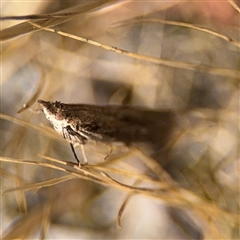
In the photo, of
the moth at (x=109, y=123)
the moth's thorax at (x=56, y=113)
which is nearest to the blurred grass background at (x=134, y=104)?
the moth at (x=109, y=123)

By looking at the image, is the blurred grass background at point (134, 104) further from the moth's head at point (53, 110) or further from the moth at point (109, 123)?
the moth's head at point (53, 110)

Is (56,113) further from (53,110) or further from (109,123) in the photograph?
(109,123)

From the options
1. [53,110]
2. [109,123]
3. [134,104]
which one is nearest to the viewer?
[53,110]

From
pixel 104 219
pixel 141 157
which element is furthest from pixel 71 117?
pixel 104 219

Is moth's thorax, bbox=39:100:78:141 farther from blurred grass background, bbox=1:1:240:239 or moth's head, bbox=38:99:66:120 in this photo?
blurred grass background, bbox=1:1:240:239

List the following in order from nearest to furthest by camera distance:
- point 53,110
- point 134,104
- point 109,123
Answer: point 53,110
point 109,123
point 134,104

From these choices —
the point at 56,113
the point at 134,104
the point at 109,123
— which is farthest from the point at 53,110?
the point at 134,104
